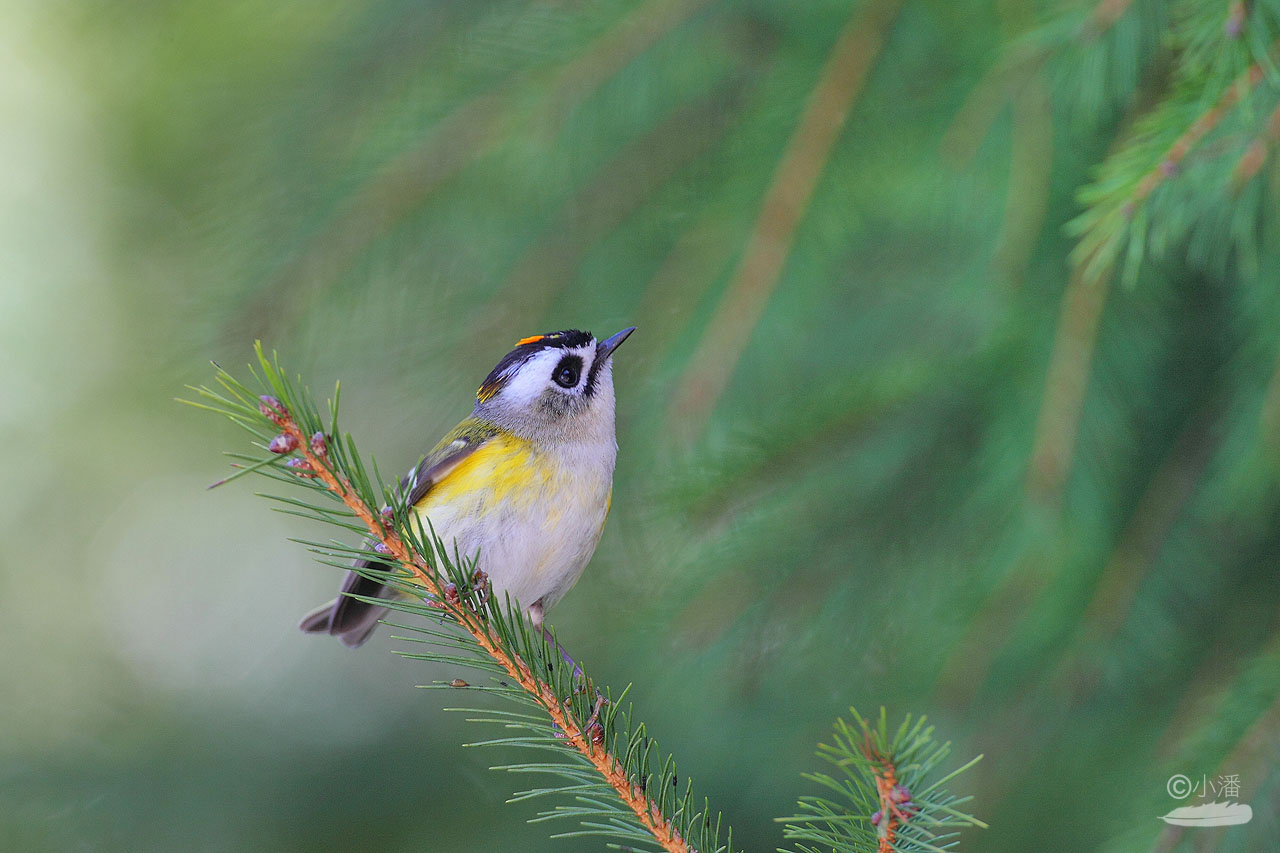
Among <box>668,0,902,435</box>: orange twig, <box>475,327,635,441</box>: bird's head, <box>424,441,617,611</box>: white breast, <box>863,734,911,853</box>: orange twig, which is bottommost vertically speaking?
<box>863,734,911,853</box>: orange twig

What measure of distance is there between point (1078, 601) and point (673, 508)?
80 cm

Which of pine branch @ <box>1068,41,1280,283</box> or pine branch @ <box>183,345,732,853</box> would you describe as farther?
pine branch @ <box>1068,41,1280,283</box>

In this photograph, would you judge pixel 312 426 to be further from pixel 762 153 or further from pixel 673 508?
pixel 762 153

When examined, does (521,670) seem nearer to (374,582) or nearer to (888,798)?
(888,798)

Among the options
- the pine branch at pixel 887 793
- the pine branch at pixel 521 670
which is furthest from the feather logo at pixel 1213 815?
the pine branch at pixel 521 670

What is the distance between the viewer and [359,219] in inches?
78.3

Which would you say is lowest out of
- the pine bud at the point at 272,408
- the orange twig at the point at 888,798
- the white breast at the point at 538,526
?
the orange twig at the point at 888,798

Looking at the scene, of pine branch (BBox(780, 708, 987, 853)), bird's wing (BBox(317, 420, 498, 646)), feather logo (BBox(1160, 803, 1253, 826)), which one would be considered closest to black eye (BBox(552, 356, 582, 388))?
bird's wing (BBox(317, 420, 498, 646))

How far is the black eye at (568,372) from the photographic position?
1901 mm

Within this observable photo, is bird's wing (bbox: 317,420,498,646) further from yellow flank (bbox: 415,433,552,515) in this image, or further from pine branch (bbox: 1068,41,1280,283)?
pine branch (bbox: 1068,41,1280,283)

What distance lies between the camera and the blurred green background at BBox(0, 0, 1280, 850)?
6.01 ft

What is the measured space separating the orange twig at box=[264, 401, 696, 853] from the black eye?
81 cm

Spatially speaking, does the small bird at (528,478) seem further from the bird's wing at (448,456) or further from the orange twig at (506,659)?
the orange twig at (506,659)

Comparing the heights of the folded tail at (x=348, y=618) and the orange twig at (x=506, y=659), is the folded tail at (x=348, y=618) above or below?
above
